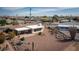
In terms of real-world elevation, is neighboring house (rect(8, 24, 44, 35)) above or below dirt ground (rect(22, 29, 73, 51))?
above

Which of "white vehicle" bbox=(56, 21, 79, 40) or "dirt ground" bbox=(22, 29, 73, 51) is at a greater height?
"white vehicle" bbox=(56, 21, 79, 40)

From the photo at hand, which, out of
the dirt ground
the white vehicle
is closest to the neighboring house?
the dirt ground

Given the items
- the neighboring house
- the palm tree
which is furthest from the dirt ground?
the palm tree

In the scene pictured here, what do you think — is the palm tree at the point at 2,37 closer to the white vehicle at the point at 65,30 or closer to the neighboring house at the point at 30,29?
the neighboring house at the point at 30,29

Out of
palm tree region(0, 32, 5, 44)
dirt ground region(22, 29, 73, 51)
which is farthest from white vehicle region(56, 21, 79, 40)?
palm tree region(0, 32, 5, 44)

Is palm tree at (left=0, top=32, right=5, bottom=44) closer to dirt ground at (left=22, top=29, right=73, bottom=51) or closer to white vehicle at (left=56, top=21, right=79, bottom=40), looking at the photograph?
dirt ground at (left=22, top=29, right=73, bottom=51)

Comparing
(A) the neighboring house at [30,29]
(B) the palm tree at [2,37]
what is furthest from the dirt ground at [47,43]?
(B) the palm tree at [2,37]

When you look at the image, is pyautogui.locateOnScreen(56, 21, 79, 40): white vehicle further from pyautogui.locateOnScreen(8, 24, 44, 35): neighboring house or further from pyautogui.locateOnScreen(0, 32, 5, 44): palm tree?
pyautogui.locateOnScreen(0, 32, 5, 44): palm tree

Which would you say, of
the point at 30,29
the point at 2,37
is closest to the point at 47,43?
the point at 30,29

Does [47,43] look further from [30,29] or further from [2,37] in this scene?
[2,37]
